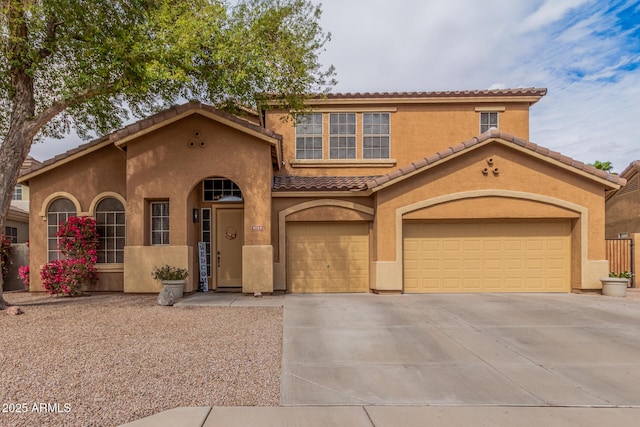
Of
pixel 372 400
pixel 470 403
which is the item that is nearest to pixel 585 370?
pixel 470 403

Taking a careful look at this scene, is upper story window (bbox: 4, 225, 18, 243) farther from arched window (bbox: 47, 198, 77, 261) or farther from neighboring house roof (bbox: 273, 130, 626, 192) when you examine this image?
neighboring house roof (bbox: 273, 130, 626, 192)

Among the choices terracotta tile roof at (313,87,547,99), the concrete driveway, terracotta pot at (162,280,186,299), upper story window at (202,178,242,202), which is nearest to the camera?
the concrete driveway

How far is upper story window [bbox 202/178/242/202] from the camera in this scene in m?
12.4

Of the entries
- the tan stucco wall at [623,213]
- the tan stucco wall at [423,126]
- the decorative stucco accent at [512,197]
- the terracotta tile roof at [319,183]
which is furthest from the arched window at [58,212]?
the tan stucco wall at [623,213]

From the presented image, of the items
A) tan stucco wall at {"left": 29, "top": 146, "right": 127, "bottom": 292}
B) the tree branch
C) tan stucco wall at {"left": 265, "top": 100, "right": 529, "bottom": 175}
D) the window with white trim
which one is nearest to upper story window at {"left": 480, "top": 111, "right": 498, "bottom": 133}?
tan stucco wall at {"left": 265, "top": 100, "right": 529, "bottom": 175}

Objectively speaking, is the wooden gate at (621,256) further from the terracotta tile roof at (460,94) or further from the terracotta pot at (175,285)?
the terracotta pot at (175,285)

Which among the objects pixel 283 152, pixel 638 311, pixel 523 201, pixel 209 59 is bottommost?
pixel 638 311

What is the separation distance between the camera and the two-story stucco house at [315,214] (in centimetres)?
1107

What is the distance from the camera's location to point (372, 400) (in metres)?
4.34

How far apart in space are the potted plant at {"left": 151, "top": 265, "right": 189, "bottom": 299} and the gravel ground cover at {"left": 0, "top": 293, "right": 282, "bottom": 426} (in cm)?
152

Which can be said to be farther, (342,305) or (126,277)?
(126,277)

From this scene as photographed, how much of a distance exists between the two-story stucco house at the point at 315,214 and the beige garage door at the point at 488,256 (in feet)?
0.10

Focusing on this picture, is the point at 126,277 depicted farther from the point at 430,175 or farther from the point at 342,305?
the point at 430,175

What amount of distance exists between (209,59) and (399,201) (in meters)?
6.68
